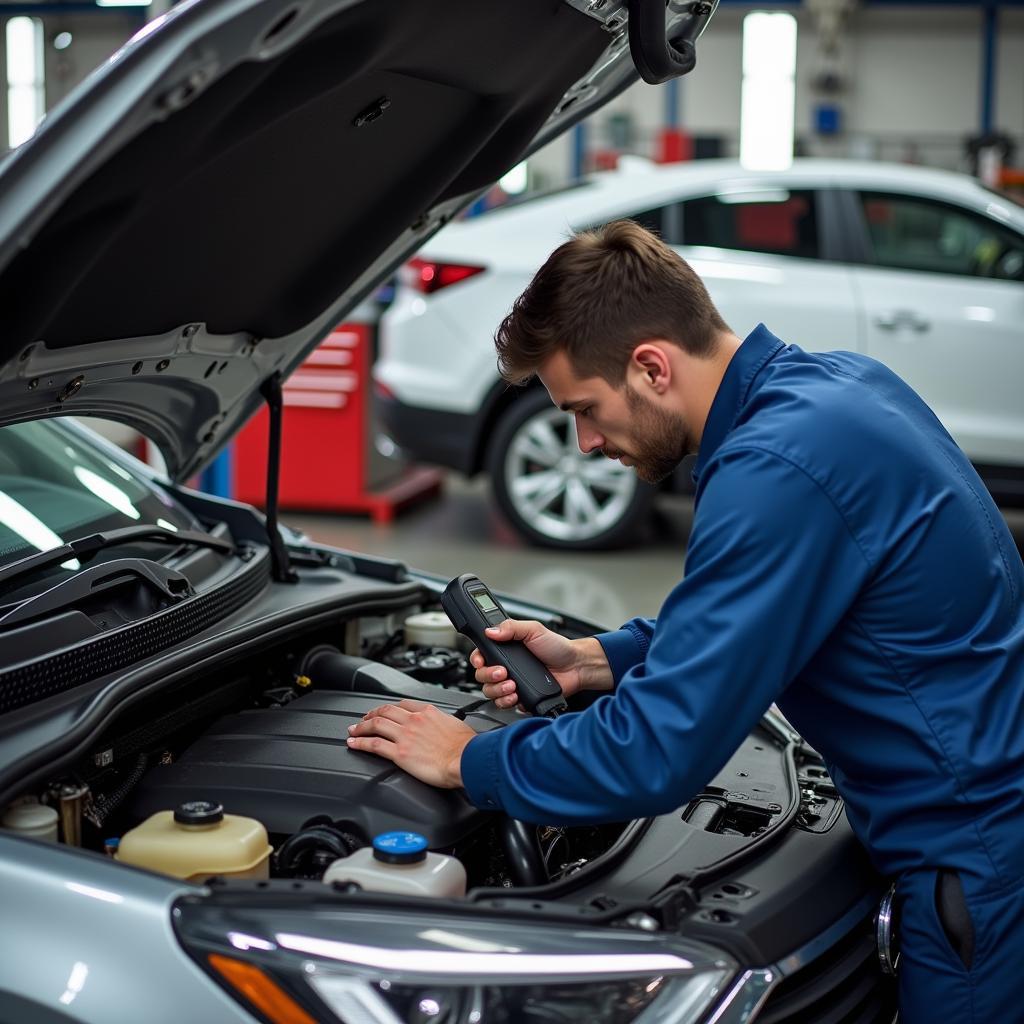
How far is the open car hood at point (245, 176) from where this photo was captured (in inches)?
52.1

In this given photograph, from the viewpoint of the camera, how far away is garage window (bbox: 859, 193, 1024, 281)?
5418mm

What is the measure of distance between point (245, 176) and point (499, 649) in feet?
2.39

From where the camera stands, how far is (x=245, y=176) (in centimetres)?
179

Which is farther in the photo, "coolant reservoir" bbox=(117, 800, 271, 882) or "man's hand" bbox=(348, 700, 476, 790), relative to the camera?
"man's hand" bbox=(348, 700, 476, 790)

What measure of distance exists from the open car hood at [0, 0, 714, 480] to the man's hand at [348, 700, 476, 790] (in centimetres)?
66

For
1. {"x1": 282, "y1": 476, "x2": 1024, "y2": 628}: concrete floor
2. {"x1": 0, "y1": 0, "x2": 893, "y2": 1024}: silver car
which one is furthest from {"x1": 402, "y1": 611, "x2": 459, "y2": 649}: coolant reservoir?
{"x1": 282, "y1": 476, "x2": 1024, "y2": 628}: concrete floor

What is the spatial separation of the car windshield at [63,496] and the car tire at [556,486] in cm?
332

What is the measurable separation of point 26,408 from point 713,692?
1.09 metres

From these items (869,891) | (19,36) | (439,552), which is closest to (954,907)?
(869,891)

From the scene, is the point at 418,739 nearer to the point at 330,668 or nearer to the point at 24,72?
the point at 330,668

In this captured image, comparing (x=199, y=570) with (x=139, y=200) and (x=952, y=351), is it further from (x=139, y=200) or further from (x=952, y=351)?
(x=952, y=351)

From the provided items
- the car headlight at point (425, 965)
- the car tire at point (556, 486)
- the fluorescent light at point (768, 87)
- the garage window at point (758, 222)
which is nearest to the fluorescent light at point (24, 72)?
the fluorescent light at point (768, 87)

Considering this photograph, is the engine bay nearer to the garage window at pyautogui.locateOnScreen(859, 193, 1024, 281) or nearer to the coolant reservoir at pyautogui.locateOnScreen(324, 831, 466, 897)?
the coolant reservoir at pyautogui.locateOnScreen(324, 831, 466, 897)

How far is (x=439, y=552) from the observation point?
6.01m
